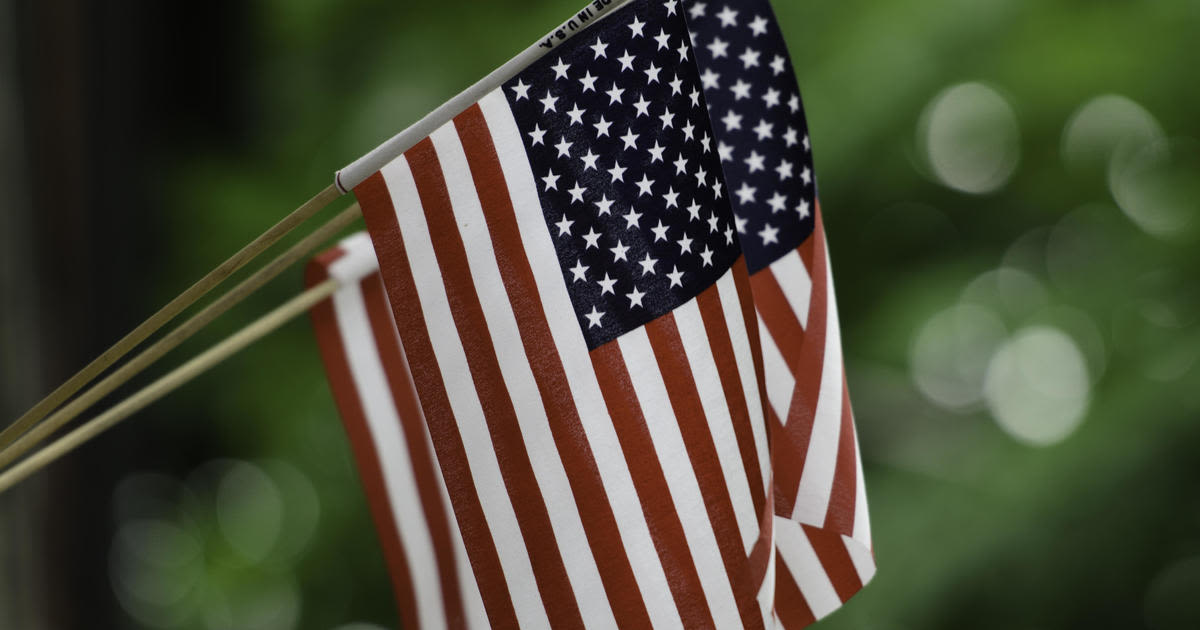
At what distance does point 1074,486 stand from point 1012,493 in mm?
313

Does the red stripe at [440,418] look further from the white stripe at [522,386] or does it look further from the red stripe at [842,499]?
the red stripe at [842,499]

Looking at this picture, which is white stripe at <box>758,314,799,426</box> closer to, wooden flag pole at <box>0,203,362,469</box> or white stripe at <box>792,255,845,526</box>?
white stripe at <box>792,255,845,526</box>

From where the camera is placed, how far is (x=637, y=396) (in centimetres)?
127

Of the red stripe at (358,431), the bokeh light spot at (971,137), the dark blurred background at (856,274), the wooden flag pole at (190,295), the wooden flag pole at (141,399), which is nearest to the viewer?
the wooden flag pole at (190,295)

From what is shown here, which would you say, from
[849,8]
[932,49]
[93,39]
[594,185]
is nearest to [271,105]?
[93,39]

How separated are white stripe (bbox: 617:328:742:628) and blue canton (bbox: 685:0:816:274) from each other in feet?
1.55

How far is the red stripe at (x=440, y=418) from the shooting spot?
1.22 meters

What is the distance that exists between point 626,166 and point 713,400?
1.28 feet

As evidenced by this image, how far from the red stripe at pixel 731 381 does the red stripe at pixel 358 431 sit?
1.08 metres

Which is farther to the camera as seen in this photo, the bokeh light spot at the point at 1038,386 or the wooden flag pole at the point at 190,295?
the bokeh light spot at the point at 1038,386

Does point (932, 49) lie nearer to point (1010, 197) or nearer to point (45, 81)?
point (1010, 197)

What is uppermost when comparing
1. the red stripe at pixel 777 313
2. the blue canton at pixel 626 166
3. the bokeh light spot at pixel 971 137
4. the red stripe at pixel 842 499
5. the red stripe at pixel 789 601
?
the bokeh light spot at pixel 971 137

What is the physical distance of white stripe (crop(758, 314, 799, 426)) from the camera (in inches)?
61.8

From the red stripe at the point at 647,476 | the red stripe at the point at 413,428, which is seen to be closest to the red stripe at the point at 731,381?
the red stripe at the point at 647,476
